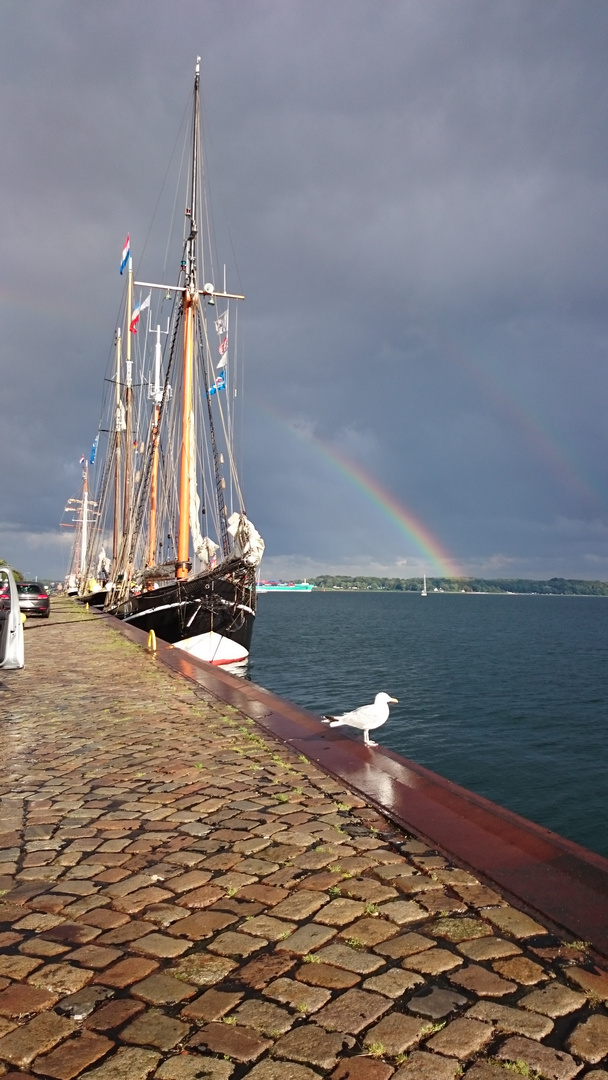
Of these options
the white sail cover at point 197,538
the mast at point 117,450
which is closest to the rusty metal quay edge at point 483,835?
the white sail cover at point 197,538

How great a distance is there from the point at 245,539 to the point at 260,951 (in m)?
22.7

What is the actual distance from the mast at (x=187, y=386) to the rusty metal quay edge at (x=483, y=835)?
2099 centimetres

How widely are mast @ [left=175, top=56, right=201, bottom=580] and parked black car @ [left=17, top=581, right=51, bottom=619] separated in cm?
754

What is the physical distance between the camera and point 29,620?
3038 centimetres

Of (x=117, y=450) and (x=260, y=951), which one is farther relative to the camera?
(x=117, y=450)

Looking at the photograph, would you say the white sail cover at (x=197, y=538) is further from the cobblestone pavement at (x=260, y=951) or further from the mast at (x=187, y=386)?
the cobblestone pavement at (x=260, y=951)

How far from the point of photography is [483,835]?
4.66 m

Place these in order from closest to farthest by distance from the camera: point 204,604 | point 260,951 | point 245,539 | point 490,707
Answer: point 260,951 → point 490,707 → point 245,539 → point 204,604

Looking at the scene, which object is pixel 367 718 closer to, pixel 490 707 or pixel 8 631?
pixel 8 631

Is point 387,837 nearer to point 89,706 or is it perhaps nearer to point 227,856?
point 227,856

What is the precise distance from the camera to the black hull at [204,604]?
2642 centimetres

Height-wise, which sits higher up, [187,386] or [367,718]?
[187,386]

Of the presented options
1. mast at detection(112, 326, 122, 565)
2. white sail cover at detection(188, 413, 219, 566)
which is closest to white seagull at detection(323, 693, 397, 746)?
white sail cover at detection(188, 413, 219, 566)

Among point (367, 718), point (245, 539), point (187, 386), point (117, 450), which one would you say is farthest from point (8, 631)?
point (117, 450)
